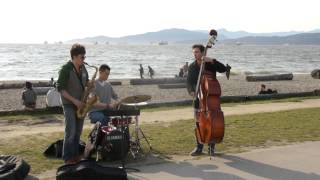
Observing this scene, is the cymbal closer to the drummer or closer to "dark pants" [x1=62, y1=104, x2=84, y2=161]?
the drummer

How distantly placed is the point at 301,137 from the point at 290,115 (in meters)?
4.03

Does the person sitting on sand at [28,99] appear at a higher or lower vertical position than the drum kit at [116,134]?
lower

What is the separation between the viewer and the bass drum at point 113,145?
849cm

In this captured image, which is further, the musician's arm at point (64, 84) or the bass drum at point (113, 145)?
the bass drum at point (113, 145)

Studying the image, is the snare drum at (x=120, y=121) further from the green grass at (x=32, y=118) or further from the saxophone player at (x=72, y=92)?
the green grass at (x=32, y=118)

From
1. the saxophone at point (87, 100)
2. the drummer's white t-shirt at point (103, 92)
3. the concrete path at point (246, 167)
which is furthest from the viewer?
the drummer's white t-shirt at point (103, 92)

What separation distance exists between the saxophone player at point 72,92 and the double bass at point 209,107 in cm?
184

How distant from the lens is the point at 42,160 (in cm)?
902

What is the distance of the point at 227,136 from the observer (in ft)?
37.2

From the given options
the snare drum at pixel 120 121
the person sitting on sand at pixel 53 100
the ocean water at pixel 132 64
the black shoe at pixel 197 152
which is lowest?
the ocean water at pixel 132 64

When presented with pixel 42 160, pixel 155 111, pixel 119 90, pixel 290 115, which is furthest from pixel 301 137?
pixel 119 90

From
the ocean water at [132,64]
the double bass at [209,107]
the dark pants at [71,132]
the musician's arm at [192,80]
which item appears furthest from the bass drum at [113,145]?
the ocean water at [132,64]

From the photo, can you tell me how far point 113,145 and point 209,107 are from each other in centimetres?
162

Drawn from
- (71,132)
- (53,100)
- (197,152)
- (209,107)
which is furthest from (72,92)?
(53,100)
